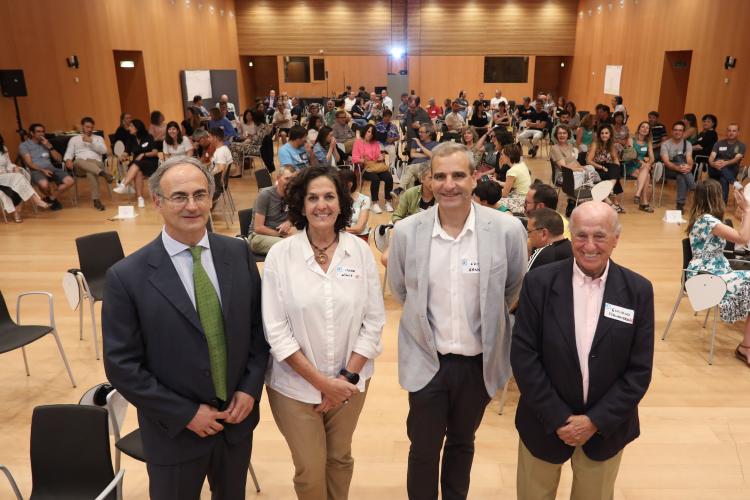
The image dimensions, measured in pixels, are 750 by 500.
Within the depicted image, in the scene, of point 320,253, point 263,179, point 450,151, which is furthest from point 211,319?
point 263,179

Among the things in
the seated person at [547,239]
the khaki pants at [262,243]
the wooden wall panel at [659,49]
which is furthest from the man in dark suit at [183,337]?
the wooden wall panel at [659,49]

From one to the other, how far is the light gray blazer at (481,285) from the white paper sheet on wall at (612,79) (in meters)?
17.1

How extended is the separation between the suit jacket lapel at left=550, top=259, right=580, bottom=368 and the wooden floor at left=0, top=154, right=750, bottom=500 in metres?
1.29

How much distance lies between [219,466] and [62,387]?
255 centimetres

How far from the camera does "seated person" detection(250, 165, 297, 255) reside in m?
4.75

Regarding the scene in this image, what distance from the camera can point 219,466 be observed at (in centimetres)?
205

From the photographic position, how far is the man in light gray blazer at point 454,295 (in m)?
2.18

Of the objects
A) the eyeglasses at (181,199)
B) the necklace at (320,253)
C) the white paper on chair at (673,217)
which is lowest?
the white paper on chair at (673,217)

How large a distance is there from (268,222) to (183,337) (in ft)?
10.4

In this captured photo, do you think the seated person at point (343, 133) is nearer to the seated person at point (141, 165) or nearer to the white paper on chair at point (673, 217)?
the seated person at point (141, 165)

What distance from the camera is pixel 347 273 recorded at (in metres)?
2.12

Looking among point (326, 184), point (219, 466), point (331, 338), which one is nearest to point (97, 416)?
point (219, 466)

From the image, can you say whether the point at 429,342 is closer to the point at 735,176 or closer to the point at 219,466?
the point at 219,466

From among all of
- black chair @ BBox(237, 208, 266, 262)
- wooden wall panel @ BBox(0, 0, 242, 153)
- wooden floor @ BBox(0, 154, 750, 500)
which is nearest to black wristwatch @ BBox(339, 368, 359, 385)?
wooden floor @ BBox(0, 154, 750, 500)
